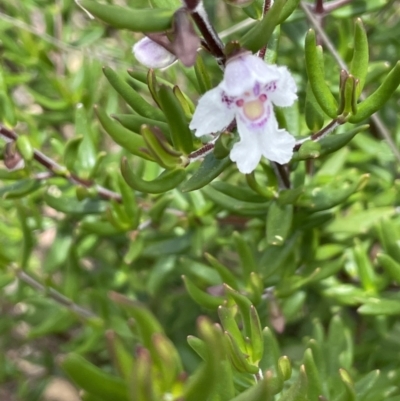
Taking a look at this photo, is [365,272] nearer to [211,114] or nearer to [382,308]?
[382,308]

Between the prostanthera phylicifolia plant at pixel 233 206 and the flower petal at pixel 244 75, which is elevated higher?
the flower petal at pixel 244 75

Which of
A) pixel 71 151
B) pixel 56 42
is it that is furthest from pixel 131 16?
pixel 56 42

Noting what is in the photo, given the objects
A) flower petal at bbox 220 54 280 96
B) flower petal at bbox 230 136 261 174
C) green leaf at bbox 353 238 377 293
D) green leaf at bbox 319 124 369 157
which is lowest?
green leaf at bbox 353 238 377 293

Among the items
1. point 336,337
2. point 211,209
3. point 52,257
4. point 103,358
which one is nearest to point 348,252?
point 336,337

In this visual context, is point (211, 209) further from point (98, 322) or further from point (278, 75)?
point (278, 75)

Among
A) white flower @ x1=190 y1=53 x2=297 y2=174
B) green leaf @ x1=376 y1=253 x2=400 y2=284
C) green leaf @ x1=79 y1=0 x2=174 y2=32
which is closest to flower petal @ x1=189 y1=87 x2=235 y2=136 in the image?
white flower @ x1=190 y1=53 x2=297 y2=174

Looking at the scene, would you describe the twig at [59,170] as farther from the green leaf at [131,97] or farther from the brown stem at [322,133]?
the brown stem at [322,133]

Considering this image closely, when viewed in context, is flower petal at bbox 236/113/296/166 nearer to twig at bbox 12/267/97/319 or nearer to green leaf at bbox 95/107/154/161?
green leaf at bbox 95/107/154/161

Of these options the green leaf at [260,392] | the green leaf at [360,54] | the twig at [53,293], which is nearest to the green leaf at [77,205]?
the twig at [53,293]
